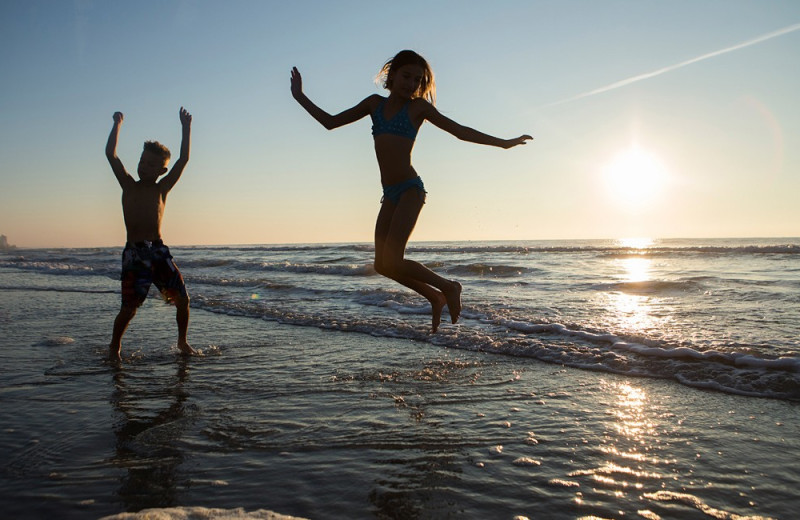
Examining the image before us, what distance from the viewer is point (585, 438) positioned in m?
→ 2.99

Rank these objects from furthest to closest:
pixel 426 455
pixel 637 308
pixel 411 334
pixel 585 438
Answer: pixel 637 308 → pixel 411 334 → pixel 585 438 → pixel 426 455

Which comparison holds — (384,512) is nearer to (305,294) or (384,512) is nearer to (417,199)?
(417,199)

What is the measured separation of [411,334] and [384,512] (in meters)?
4.42

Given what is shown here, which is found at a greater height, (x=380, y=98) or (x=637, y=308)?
(x=380, y=98)

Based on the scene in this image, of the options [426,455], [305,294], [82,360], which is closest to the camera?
[426,455]

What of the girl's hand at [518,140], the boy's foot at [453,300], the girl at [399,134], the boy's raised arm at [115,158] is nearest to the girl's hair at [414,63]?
the girl at [399,134]

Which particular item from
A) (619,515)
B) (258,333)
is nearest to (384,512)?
(619,515)

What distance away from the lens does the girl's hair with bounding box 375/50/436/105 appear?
4.46 meters

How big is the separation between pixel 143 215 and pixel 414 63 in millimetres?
2827

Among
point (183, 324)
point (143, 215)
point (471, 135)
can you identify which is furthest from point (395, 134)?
point (183, 324)

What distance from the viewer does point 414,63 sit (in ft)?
14.6

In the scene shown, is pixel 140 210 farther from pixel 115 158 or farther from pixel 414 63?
pixel 414 63

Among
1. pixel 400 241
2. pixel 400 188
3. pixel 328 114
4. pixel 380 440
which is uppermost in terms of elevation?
pixel 328 114

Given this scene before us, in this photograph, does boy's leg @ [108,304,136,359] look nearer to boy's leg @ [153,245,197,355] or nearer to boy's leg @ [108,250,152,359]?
boy's leg @ [108,250,152,359]
